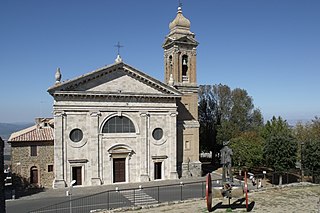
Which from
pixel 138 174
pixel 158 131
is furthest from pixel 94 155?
pixel 158 131

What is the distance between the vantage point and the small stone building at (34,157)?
30.8 meters

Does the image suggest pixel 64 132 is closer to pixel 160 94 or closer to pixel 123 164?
pixel 123 164

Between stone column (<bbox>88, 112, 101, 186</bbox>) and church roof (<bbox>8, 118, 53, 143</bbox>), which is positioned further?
stone column (<bbox>88, 112, 101, 186</bbox>)

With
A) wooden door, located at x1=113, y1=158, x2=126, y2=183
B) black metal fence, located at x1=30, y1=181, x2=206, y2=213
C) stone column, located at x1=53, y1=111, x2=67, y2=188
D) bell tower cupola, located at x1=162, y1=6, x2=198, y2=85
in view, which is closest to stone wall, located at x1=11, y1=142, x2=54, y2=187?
stone column, located at x1=53, y1=111, x2=67, y2=188

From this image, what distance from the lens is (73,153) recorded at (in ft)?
105

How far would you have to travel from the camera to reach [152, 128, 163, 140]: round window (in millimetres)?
35625

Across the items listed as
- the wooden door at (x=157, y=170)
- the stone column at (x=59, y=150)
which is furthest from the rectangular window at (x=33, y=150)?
the wooden door at (x=157, y=170)

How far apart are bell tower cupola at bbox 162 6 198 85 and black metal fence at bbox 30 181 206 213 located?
1307cm

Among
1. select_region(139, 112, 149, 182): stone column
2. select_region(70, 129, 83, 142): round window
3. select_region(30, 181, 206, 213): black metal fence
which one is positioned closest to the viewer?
select_region(30, 181, 206, 213): black metal fence

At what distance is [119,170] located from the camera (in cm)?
3394

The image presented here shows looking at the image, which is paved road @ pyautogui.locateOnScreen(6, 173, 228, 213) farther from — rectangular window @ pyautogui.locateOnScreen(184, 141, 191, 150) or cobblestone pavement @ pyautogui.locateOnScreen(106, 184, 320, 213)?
rectangular window @ pyautogui.locateOnScreen(184, 141, 191, 150)

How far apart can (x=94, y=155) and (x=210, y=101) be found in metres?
26.2

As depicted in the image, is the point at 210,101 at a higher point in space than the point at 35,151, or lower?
higher

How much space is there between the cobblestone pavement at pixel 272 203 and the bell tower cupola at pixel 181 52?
17.1 m
